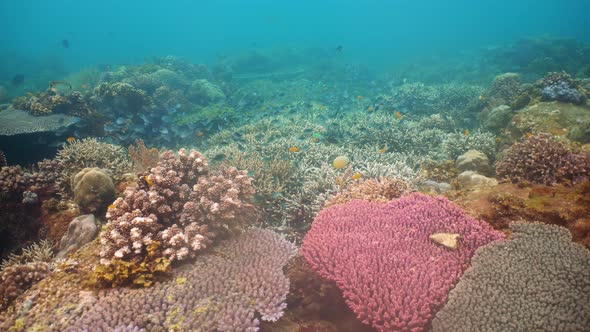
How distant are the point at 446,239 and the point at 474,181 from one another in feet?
9.82

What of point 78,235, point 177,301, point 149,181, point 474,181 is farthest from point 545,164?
point 78,235

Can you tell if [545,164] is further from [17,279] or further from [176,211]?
[17,279]

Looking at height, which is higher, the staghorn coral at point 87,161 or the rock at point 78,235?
the staghorn coral at point 87,161

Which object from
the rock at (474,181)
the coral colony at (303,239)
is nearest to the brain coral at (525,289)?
the coral colony at (303,239)

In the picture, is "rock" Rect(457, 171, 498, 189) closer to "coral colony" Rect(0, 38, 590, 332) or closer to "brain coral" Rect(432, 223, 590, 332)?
"coral colony" Rect(0, 38, 590, 332)

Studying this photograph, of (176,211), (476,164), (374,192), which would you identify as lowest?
(476,164)

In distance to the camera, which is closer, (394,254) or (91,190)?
(394,254)

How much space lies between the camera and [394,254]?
11.9 feet

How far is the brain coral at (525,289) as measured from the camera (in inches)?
105

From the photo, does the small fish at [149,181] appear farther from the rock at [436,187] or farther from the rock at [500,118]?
the rock at [500,118]

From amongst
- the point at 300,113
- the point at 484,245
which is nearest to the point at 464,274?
the point at 484,245

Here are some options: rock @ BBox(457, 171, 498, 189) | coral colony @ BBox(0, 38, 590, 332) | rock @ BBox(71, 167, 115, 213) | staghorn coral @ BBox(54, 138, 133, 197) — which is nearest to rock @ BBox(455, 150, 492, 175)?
coral colony @ BBox(0, 38, 590, 332)

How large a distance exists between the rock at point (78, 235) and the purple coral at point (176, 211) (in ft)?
2.51

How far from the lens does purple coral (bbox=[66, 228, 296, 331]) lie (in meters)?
3.01
